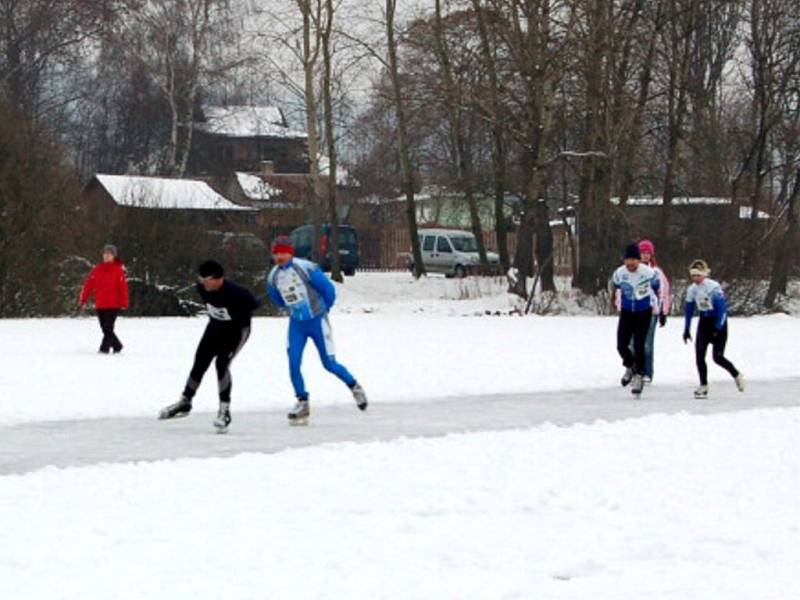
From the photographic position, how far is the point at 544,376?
20812 mm

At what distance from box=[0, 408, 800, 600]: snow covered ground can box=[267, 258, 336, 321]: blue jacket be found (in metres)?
2.24

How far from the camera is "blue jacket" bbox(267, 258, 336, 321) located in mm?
14250

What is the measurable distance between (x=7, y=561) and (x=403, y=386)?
1162cm

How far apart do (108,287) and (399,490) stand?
44.7ft

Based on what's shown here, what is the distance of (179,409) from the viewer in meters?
14.5

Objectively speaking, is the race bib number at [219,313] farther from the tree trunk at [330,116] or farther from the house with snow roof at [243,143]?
the house with snow roof at [243,143]

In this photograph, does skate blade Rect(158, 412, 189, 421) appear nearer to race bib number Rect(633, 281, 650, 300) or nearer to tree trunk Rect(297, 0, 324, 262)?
race bib number Rect(633, 281, 650, 300)

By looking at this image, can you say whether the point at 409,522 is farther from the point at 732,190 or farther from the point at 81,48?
the point at 81,48

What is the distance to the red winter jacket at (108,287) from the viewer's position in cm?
2264

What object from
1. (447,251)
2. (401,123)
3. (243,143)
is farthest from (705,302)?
(243,143)

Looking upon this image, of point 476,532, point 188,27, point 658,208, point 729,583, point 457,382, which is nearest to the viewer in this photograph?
point 729,583

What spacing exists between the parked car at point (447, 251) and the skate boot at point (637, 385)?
38.8 metres

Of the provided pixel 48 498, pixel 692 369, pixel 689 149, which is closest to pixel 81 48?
pixel 689 149

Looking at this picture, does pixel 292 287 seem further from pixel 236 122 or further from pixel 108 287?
pixel 236 122
